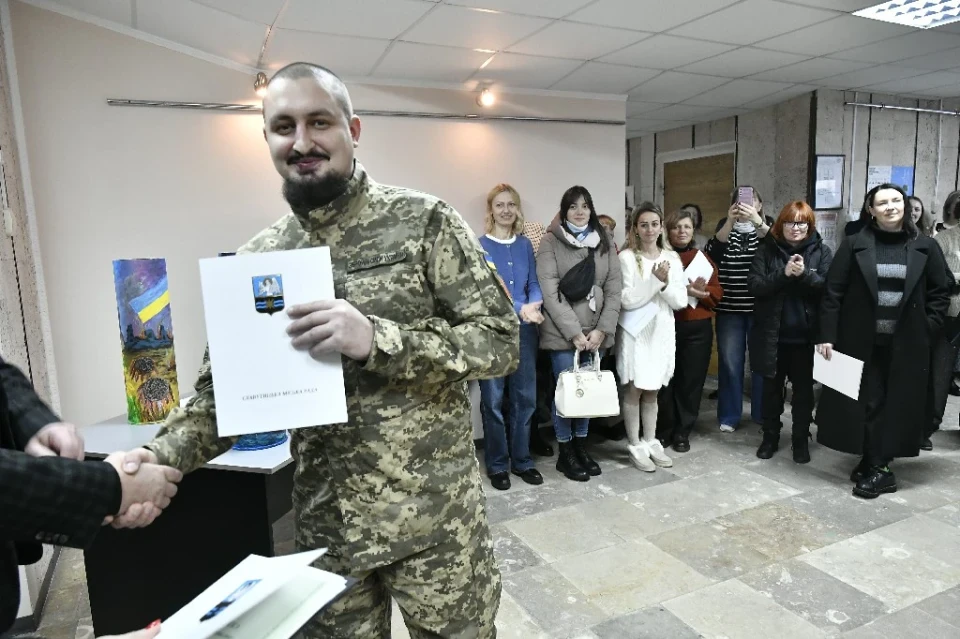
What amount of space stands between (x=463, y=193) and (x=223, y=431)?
11.0ft

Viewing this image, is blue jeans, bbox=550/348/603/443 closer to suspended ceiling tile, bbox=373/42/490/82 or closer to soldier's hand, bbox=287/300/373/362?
suspended ceiling tile, bbox=373/42/490/82

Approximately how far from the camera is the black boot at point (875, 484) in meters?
3.19

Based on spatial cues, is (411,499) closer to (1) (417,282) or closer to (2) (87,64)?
(1) (417,282)

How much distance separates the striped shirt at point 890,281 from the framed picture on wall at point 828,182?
2439 mm

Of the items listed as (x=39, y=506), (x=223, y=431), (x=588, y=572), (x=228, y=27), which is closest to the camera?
(x=39, y=506)

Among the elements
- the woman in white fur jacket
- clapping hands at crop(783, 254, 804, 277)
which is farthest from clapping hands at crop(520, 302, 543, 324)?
clapping hands at crop(783, 254, 804, 277)

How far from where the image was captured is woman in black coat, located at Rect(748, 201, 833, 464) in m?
3.54

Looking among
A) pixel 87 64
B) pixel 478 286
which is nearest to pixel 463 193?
pixel 87 64

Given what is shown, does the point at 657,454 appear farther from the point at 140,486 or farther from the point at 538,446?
the point at 140,486

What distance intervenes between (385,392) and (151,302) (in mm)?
1262

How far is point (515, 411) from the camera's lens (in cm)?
359

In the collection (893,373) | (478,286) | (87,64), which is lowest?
(893,373)

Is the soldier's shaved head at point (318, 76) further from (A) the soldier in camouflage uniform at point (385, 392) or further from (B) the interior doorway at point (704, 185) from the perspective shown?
(B) the interior doorway at point (704, 185)

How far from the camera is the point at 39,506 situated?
0.80 meters
